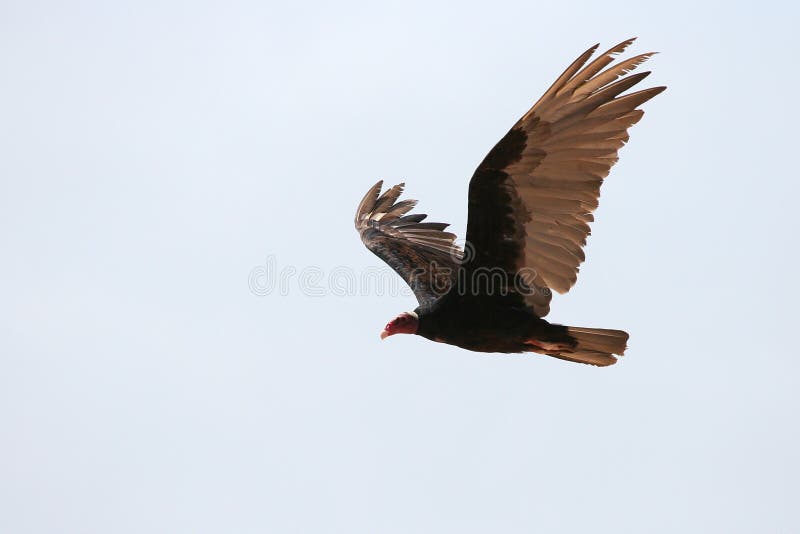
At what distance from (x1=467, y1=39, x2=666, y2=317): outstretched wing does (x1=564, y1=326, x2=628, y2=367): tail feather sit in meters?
0.39

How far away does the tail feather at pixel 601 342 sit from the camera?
8.02m

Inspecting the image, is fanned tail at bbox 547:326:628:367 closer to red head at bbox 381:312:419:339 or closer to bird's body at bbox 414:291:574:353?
bird's body at bbox 414:291:574:353

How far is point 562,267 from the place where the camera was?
25.5 ft

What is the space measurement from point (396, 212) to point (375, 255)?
0.96 m

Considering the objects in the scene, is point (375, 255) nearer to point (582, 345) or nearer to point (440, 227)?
point (440, 227)

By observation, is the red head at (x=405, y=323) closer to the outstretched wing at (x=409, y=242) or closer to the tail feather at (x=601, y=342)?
the outstretched wing at (x=409, y=242)

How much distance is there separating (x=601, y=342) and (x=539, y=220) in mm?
1102

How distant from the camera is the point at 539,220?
762 centimetres

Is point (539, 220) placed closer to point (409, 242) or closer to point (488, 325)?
point (488, 325)

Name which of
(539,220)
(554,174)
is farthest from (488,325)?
(554,174)

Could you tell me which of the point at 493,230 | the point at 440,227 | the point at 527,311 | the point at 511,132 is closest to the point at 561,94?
the point at 511,132

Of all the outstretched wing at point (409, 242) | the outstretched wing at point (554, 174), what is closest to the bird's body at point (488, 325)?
the outstretched wing at point (554, 174)

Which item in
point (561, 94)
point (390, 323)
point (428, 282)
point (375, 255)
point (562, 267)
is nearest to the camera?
point (561, 94)

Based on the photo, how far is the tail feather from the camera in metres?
8.02
